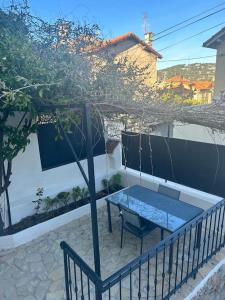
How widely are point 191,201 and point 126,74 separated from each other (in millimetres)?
3664

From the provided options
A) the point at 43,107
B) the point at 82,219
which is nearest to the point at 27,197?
the point at 82,219

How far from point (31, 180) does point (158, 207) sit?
131 inches

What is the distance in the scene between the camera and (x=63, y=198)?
21.2 feet

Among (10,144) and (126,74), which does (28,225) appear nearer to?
(10,144)

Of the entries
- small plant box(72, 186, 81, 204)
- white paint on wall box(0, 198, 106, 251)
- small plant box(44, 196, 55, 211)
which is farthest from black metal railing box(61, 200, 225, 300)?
small plant box(72, 186, 81, 204)

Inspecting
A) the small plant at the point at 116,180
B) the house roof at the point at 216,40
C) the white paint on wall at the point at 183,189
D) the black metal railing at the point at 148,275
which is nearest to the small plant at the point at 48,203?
the small plant at the point at 116,180

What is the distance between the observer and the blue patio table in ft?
14.4

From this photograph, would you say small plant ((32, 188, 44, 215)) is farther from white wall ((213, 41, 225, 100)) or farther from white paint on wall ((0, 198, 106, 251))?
white wall ((213, 41, 225, 100))

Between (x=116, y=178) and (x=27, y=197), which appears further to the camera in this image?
(x=116, y=178)

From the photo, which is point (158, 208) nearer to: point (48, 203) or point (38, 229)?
point (38, 229)

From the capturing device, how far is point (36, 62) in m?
3.35

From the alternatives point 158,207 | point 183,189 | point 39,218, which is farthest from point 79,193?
point 183,189

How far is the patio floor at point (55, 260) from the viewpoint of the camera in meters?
3.97

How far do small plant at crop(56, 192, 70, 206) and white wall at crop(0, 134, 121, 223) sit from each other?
0.20 meters
